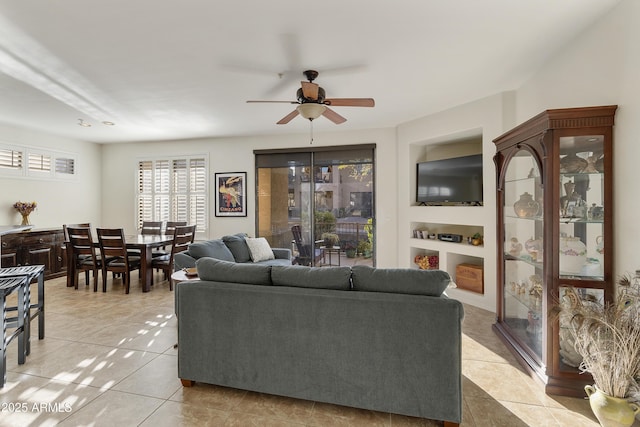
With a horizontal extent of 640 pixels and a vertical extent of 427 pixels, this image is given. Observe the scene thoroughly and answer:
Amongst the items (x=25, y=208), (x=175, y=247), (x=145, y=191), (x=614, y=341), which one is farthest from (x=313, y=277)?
(x=145, y=191)

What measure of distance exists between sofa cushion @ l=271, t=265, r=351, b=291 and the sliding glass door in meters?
3.59

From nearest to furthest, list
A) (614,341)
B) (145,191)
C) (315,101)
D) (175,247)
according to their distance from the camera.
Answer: (614,341)
(315,101)
(175,247)
(145,191)

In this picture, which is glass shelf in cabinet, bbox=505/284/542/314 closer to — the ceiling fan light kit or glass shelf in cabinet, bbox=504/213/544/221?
glass shelf in cabinet, bbox=504/213/544/221

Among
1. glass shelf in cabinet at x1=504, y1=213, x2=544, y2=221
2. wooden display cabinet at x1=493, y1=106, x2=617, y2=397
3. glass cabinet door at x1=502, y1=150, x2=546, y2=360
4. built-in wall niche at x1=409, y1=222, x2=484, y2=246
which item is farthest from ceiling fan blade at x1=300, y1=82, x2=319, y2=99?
built-in wall niche at x1=409, y1=222, x2=484, y2=246

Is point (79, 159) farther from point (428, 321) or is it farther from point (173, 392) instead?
point (428, 321)

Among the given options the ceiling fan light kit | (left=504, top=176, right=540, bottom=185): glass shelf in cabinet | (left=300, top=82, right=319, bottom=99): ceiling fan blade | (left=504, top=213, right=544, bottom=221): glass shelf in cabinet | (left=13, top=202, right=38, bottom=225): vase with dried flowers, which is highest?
(left=300, top=82, right=319, bottom=99): ceiling fan blade

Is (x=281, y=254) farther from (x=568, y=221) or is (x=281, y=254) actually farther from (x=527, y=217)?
(x=568, y=221)

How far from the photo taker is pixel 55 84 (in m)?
3.47

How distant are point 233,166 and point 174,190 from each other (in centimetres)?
141

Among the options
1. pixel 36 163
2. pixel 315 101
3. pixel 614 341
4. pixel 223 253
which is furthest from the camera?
pixel 36 163

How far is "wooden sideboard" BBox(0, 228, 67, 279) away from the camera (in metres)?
4.65

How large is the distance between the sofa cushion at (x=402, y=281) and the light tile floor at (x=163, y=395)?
788mm

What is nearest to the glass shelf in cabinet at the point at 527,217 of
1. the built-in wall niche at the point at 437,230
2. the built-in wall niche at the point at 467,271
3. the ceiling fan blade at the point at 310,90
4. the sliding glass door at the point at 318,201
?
the built-in wall niche at the point at 467,271

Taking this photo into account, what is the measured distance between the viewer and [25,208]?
5.25m
